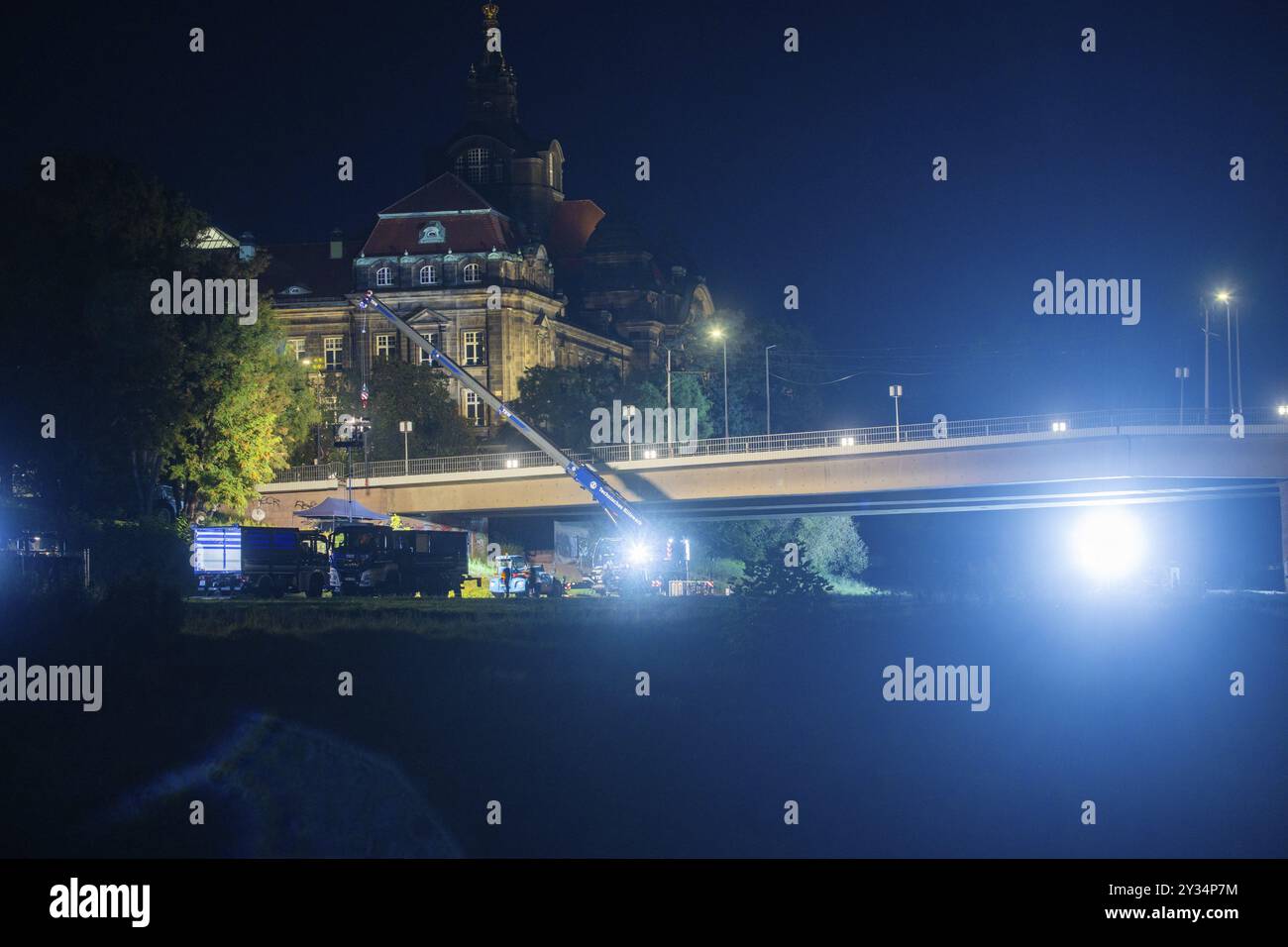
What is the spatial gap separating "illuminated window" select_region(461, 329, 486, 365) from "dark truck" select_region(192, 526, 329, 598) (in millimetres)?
87332

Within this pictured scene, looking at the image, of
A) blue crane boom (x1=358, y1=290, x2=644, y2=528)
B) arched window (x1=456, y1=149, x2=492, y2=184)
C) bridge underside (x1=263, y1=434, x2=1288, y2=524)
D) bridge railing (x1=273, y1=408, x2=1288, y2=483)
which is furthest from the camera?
arched window (x1=456, y1=149, x2=492, y2=184)

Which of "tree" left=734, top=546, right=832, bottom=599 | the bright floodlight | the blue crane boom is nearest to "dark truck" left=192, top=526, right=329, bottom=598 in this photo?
"tree" left=734, top=546, right=832, bottom=599

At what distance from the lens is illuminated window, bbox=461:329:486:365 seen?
491 feet

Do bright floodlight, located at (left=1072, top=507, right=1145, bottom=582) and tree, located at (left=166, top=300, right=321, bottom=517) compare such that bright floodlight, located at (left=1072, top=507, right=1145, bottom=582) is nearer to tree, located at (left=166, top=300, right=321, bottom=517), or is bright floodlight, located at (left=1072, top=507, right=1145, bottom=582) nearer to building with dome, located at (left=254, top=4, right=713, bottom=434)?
tree, located at (left=166, top=300, right=321, bottom=517)

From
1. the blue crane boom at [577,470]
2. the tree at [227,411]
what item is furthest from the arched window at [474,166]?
the tree at [227,411]

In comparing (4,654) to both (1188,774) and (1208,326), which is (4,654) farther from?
(1208,326)

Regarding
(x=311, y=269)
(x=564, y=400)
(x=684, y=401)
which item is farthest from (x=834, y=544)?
(x=311, y=269)

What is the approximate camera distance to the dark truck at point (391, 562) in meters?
64.9

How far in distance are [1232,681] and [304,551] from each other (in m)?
31.6

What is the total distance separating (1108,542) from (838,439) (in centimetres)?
2682

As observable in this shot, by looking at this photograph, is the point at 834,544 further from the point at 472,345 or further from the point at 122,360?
the point at 472,345

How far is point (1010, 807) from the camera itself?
1516 inches

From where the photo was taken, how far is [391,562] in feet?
218
